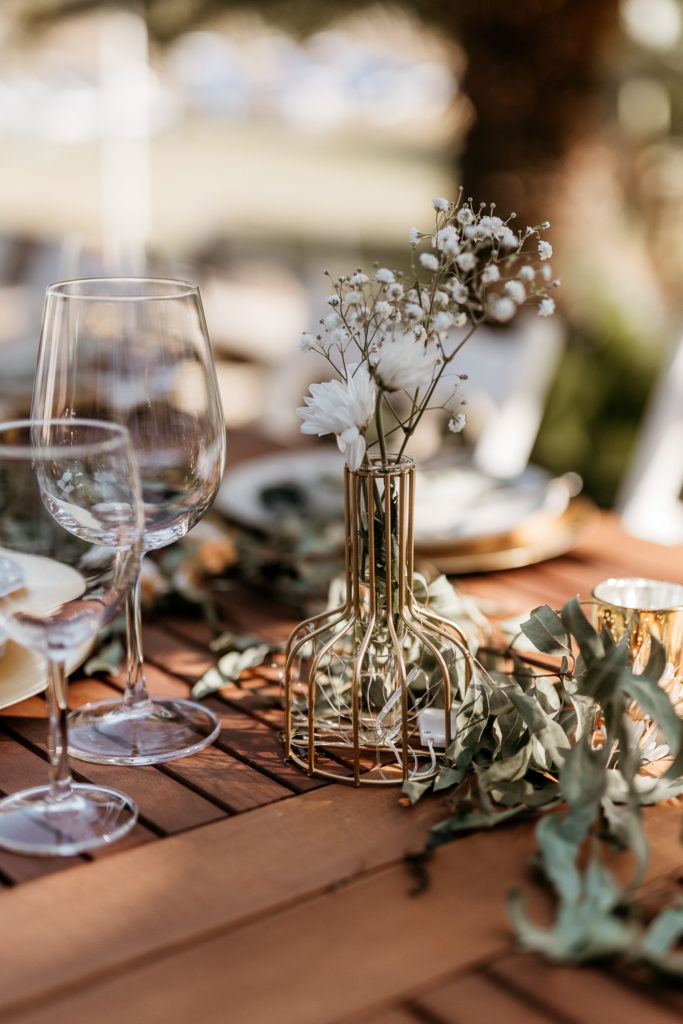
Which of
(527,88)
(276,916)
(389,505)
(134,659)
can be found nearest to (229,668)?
(134,659)

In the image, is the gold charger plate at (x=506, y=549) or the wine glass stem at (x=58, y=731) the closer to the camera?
Result: the wine glass stem at (x=58, y=731)

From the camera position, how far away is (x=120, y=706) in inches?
36.6

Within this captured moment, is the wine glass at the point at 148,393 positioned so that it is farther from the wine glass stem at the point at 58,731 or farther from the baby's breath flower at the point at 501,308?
the baby's breath flower at the point at 501,308

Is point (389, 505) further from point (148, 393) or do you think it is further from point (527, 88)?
point (527, 88)

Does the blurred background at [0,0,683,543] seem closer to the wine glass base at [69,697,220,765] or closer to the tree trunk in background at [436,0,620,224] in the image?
the tree trunk in background at [436,0,620,224]

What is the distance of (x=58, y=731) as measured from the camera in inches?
28.7

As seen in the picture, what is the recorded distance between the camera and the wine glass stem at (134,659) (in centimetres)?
90

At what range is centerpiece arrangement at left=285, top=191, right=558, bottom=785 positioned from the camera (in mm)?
765

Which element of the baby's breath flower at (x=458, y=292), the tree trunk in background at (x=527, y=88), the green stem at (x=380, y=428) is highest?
the tree trunk in background at (x=527, y=88)

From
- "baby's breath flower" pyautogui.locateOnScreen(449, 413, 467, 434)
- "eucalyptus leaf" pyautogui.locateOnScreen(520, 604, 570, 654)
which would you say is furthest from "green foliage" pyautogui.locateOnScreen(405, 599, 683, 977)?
"baby's breath flower" pyautogui.locateOnScreen(449, 413, 467, 434)

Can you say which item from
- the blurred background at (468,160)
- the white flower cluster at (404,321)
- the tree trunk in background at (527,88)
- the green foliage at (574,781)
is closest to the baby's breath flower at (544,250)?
the white flower cluster at (404,321)

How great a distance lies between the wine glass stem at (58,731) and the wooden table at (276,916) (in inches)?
2.3

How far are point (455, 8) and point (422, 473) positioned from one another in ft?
9.25

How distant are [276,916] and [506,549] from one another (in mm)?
742
